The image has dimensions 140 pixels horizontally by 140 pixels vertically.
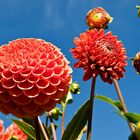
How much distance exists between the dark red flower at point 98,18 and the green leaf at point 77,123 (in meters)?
0.92

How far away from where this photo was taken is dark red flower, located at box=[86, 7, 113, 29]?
2617 millimetres

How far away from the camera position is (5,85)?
5.11 feet

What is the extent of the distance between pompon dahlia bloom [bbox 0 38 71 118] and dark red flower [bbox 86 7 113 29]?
3.33 feet

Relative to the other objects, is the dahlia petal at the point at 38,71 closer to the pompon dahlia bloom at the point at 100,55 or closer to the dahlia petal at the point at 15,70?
the dahlia petal at the point at 15,70

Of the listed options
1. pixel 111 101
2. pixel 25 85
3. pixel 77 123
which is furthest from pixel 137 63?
pixel 25 85

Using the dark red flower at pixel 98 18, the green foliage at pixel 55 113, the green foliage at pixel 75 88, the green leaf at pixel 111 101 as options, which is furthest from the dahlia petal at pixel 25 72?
the green foliage at pixel 75 88

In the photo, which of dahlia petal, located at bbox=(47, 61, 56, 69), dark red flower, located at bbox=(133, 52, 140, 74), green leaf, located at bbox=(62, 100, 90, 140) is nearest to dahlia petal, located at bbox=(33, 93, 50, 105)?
dahlia petal, located at bbox=(47, 61, 56, 69)

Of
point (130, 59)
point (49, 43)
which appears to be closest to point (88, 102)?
point (49, 43)

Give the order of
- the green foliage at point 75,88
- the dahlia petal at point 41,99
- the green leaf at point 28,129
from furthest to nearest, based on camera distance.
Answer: the green foliage at point 75,88, the green leaf at point 28,129, the dahlia petal at point 41,99

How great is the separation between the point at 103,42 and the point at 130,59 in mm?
459

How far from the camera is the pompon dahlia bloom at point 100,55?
1.77 m

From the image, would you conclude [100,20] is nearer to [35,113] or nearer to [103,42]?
[103,42]

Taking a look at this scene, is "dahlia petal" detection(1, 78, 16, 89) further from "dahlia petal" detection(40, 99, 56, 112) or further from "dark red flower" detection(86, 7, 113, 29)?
"dark red flower" detection(86, 7, 113, 29)

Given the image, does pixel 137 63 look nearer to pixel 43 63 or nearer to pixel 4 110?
pixel 43 63
